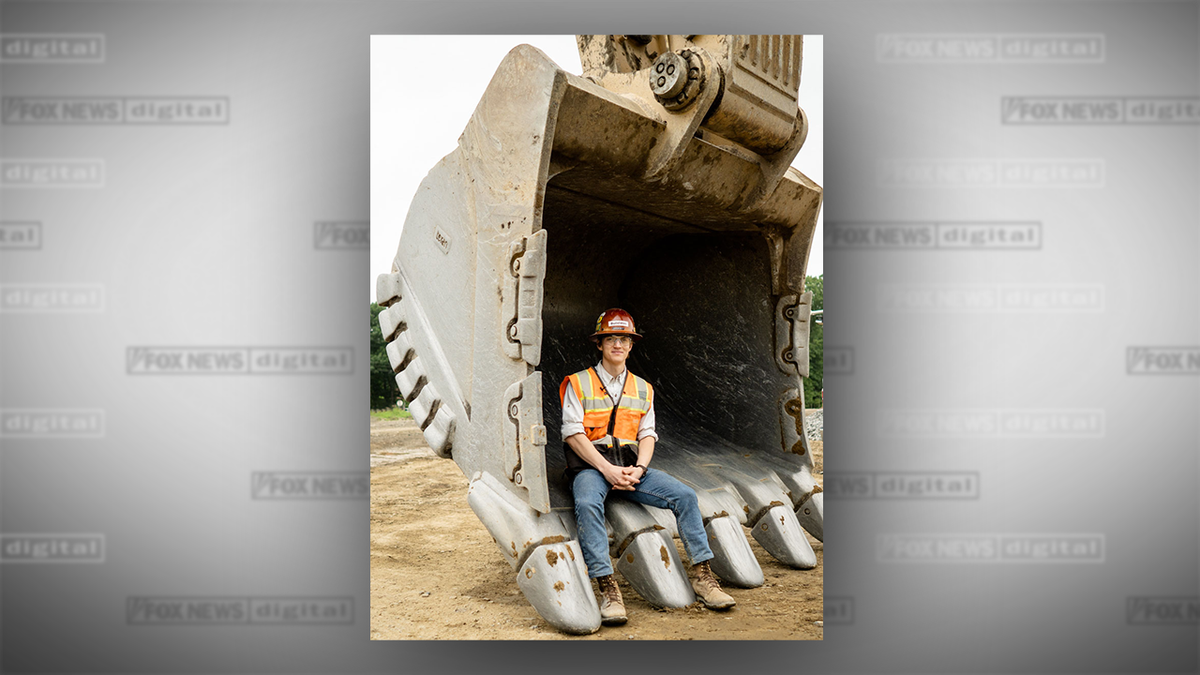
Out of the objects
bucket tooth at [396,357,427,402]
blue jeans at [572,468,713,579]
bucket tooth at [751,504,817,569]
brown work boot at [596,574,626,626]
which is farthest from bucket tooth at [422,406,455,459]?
bucket tooth at [751,504,817,569]

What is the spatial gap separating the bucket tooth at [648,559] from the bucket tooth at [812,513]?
Result: 3.97 feet

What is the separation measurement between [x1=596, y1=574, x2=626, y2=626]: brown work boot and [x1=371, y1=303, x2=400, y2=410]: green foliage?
44.7 inches

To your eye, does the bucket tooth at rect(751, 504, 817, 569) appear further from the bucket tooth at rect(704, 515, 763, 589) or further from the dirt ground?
the bucket tooth at rect(704, 515, 763, 589)

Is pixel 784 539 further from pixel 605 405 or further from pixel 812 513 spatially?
pixel 605 405

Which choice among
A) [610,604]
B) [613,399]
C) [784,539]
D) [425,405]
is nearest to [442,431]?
[425,405]

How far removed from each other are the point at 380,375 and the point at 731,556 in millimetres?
1755

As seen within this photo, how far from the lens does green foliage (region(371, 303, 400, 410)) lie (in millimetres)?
3480

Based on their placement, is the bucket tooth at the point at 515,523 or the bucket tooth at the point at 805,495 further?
the bucket tooth at the point at 805,495

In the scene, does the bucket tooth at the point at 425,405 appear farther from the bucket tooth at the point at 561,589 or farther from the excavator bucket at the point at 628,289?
the bucket tooth at the point at 561,589

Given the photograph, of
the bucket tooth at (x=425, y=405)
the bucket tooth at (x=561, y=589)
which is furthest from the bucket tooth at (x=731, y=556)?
the bucket tooth at (x=425, y=405)

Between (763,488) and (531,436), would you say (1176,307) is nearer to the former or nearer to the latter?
(763,488)

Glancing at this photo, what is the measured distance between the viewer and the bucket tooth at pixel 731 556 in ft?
12.8

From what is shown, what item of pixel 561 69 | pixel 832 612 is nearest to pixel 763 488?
pixel 832 612

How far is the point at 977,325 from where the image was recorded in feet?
10.3
